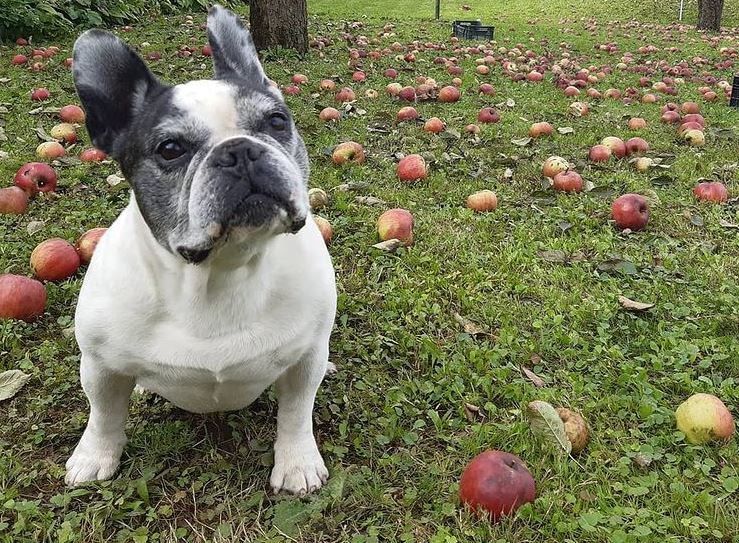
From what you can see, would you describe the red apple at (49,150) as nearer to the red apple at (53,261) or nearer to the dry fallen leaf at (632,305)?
the red apple at (53,261)

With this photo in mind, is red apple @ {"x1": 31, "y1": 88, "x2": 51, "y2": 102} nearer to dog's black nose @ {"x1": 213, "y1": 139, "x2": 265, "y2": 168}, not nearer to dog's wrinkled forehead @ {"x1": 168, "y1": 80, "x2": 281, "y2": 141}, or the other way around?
dog's wrinkled forehead @ {"x1": 168, "y1": 80, "x2": 281, "y2": 141}

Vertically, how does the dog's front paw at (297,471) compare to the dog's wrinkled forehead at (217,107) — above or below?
below

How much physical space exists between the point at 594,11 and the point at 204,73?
21.7 m

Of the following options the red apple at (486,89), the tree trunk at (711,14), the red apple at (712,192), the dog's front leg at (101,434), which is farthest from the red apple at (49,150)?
the tree trunk at (711,14)

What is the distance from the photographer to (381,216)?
454cm

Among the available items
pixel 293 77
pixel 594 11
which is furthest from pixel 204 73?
pixel 594 11

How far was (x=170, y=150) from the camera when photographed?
230 centimetres

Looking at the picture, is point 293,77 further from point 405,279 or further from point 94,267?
point 94,267

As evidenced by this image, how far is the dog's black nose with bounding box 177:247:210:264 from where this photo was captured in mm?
2155

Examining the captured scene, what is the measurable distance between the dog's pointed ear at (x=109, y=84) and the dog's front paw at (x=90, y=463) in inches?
44.3

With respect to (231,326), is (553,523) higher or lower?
lower

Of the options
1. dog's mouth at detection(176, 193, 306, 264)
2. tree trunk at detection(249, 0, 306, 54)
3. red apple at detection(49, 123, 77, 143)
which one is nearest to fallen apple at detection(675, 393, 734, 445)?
dog's mouth at detection(176, 193, 306, 264)

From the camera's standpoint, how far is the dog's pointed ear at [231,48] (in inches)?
107

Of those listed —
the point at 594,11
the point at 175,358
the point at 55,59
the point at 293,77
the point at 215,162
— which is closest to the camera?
the point at 215,162
